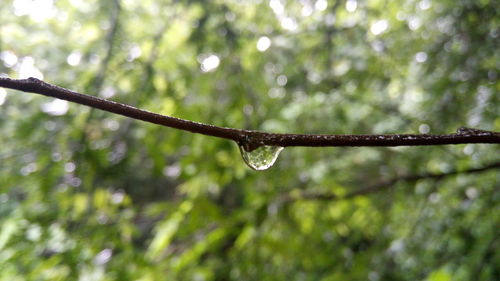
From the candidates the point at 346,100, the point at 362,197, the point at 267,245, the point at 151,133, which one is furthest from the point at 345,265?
the point at 151,133

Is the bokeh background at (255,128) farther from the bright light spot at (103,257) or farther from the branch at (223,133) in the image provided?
the branch at (223,133)

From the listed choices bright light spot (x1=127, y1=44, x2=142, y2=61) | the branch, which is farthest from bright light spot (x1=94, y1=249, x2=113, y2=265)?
the branch

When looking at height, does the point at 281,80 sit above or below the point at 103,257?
above

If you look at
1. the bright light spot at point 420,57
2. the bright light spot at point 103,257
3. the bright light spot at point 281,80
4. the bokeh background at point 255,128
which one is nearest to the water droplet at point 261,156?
the bokeh background at point 255,128

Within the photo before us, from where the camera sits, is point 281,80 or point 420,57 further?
point 281,80

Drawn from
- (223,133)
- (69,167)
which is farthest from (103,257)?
(223,133)

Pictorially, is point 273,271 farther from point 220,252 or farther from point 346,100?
point 346,100

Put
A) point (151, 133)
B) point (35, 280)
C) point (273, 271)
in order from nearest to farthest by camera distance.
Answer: point (35, 280) → point (151, 133) → point (273, 271)

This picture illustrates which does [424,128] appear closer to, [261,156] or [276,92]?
[276,92]
